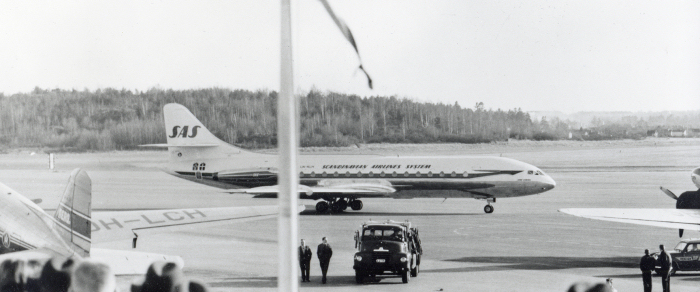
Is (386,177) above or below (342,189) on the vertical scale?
above

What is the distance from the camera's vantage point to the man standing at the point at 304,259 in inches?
673

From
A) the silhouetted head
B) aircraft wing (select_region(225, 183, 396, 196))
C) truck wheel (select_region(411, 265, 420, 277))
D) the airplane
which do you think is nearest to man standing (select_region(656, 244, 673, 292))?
the airplane

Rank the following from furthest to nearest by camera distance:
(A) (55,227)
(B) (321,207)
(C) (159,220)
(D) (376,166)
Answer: (D) (376,166)
(B) (321,207)
(C) (159,220)
(A) (55,227)

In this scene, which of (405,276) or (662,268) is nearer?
(662,268)

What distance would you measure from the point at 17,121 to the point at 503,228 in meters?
33.8

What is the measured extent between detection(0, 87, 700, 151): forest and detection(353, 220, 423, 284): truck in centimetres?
2684

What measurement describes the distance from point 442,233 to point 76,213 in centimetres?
2029

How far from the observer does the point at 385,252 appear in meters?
→ 17.5

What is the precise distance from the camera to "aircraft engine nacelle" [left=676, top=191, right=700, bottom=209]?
20844 mm

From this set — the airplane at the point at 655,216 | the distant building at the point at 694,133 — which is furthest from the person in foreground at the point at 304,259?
the distant building at the point at 694,133

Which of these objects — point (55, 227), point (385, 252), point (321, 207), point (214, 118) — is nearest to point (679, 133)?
point (214, 118)

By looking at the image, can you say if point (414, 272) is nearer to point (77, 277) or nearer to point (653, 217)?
point (653, 217)

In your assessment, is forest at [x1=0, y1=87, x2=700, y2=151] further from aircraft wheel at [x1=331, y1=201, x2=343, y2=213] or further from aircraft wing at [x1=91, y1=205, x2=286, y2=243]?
aircraft wing at [x1=91, y1=205, x2=286, y2=243]

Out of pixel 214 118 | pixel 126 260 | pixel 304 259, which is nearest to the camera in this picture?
pixel 126 260
